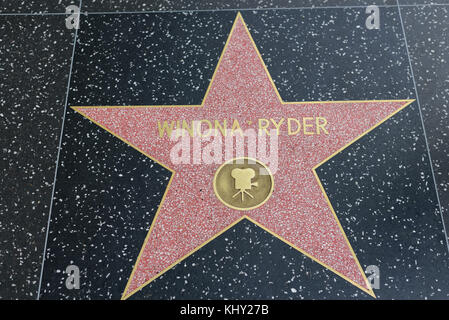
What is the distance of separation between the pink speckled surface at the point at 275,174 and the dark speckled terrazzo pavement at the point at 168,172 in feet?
0.11

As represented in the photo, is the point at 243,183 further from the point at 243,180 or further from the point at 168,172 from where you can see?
the point at 168,172

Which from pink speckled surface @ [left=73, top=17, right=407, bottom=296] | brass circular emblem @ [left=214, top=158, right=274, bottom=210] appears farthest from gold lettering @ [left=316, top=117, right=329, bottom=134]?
brass circular emblem @ [left=214, top=158, right=274, bottom=210]

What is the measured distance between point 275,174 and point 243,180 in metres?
0.10

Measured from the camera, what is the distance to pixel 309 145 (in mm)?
1116

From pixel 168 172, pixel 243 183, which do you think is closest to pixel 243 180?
pixel 243 183

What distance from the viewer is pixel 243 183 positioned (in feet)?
3.55

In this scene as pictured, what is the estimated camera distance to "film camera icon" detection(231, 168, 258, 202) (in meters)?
1.08

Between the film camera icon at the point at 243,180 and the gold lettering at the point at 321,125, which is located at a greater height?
the gold lettering at the point at 321,125

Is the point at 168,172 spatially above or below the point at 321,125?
below

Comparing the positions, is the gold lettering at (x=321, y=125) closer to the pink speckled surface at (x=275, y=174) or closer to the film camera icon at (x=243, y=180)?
the pink speckled surface at (x=275, y=174)

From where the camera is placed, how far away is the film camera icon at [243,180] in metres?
1.08

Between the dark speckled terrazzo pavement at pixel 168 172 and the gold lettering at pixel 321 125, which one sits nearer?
the dark speckled terrazzo pavement at pixel 168 172

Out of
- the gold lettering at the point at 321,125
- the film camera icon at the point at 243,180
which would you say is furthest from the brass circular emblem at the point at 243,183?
the gold lettering at the point at 321,125

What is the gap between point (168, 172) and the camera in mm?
1102
